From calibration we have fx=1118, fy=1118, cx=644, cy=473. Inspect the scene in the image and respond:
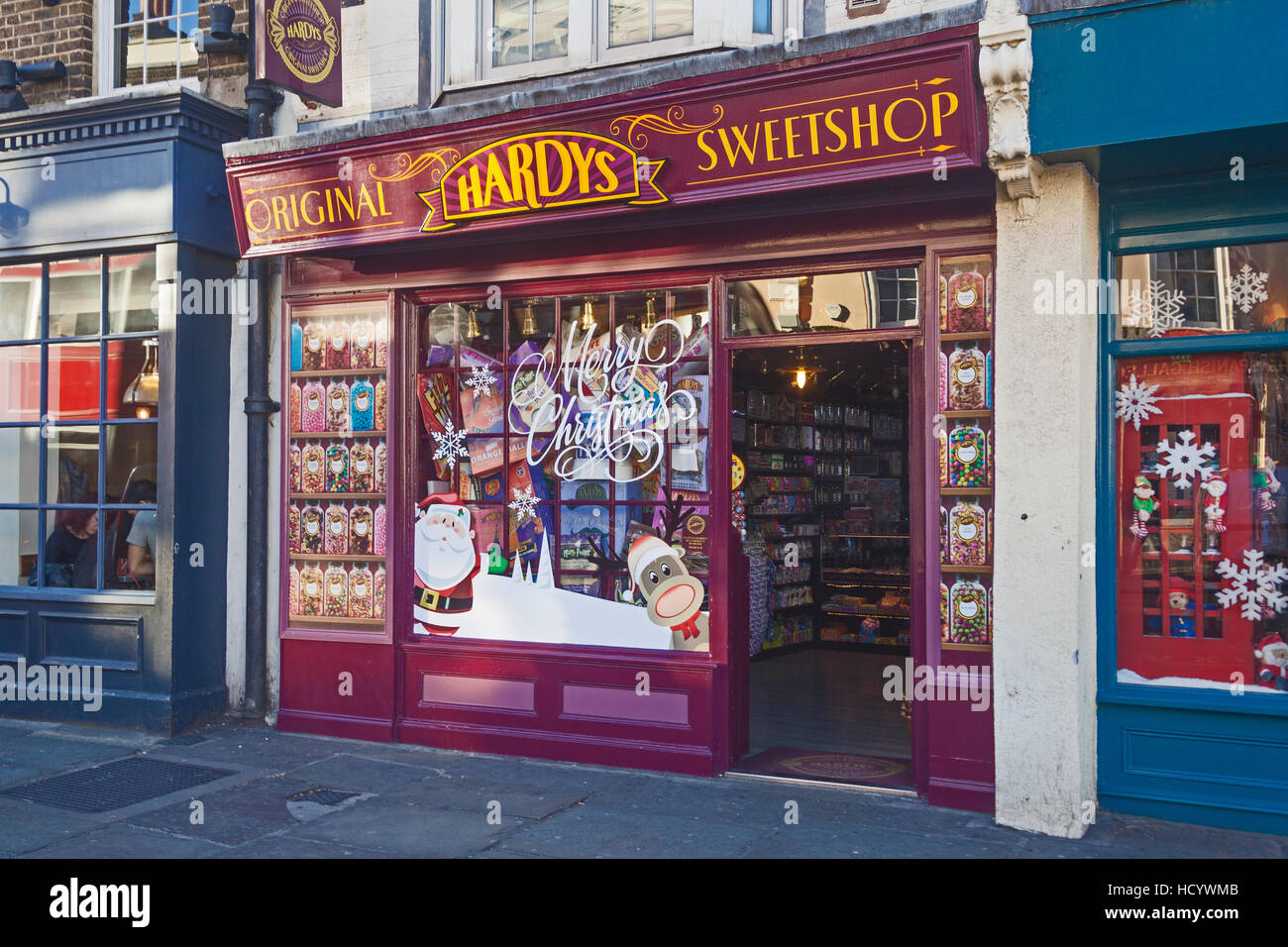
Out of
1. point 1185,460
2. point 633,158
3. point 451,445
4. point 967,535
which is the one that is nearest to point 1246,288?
point 1185,460

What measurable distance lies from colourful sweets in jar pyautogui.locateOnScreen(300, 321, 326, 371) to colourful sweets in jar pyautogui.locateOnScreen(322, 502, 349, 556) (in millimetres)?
1099

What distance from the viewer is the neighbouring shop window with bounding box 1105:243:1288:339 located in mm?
6184

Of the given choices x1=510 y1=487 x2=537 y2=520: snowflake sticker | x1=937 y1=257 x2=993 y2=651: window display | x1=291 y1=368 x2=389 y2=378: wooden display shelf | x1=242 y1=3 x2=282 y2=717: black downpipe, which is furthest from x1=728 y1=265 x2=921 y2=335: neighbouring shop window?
x1=242 y1=3 x2=282 y2=717: black downpipe

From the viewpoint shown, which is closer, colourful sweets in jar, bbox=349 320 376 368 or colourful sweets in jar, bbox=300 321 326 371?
colourful sweets in jar, bbox=349 320 376 368

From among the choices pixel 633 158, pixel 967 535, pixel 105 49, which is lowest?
pixel 967 535

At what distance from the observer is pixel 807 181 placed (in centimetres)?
662

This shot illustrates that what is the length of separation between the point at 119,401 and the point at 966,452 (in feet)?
22.1

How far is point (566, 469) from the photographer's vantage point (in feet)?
26.2

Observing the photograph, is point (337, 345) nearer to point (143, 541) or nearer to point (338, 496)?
point (338, 496)

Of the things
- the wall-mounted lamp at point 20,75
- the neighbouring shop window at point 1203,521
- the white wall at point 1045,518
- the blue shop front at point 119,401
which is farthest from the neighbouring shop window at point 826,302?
the wall-mounted lamp at point 20,75

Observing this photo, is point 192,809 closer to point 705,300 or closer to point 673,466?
point 673,466

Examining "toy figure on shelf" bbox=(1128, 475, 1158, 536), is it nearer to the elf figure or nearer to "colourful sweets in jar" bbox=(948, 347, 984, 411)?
"colourful sweets in jar" bbox=(948, 347, 984, 411)

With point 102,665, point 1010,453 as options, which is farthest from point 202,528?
point 1010,453

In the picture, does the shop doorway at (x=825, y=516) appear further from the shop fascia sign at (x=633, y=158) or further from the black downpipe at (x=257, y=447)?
the black downpipe at (x=257, y=447)
